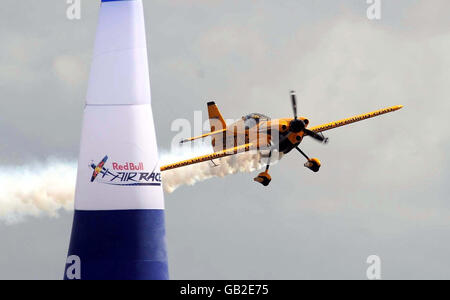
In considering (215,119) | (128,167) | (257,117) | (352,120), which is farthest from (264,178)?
(128,167)

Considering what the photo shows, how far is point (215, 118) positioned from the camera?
6538 centimetres

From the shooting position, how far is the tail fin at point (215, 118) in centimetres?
6419

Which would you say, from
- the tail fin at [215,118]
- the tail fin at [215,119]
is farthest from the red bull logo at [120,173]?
the tail fin at [215,118]

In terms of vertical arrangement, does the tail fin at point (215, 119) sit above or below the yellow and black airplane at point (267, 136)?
above

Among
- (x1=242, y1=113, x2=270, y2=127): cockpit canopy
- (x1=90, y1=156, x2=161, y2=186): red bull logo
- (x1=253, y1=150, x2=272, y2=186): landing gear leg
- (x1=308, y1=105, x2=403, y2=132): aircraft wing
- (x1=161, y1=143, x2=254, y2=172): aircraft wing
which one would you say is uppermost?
(x1=308, y1=105, x2=403, y2=132): aircraft wing

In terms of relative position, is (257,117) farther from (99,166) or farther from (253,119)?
(99,166)

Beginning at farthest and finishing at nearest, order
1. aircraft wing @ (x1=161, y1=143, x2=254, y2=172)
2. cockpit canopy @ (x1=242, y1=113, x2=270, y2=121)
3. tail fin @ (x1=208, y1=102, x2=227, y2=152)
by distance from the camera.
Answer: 1. tail fin @ (x1=208, y1=102, x2=227, y2=152)
2. cockpit canopy @ (x1=242, y1=113, x2=270, y2=121)
3. aircraft wing @ (x1=161, y1=143, x2=254, y2=172)

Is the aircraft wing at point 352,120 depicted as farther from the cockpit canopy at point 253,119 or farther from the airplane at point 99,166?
the airplane at point 99,166

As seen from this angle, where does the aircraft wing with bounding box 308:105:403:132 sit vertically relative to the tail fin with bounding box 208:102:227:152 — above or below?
below

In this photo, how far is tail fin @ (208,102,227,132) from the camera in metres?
64.2

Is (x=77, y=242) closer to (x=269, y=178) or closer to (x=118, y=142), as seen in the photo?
(x=118, y=142)

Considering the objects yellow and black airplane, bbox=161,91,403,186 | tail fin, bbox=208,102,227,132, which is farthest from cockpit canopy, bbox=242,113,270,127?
tail fin, bbox=208,102,227,132

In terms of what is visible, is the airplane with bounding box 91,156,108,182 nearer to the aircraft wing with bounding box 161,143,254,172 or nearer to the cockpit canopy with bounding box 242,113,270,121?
the aircraft wing with bounding box 161,143,254,172

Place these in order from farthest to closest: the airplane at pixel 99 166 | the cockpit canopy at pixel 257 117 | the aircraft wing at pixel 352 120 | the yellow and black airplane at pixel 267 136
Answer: the aircraft wing at pixel 352 120 → the cockpit canopy at pixel 257 117 → the yellow and black airplane at pixel 267 136 → the airplane at pixel 99 166
